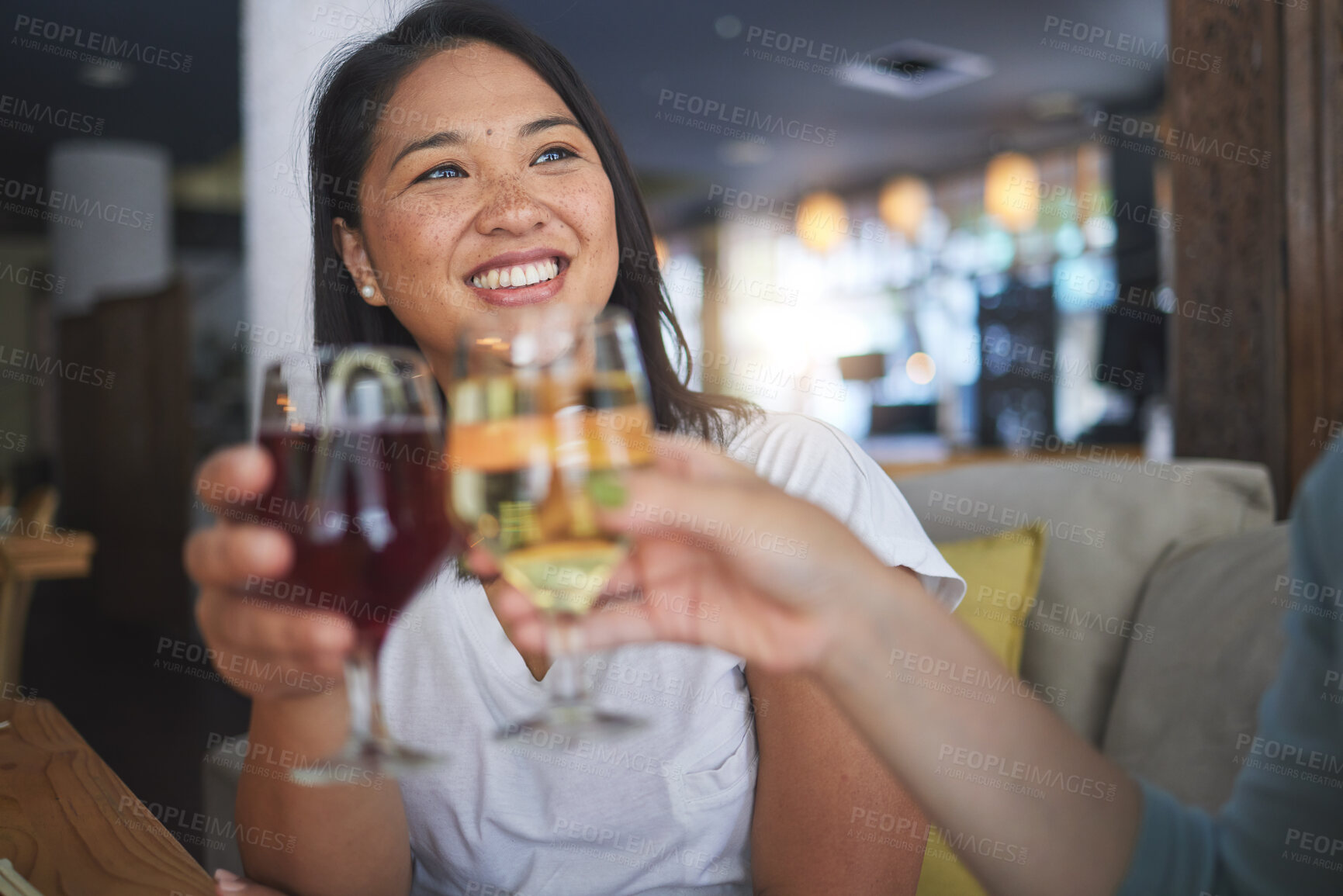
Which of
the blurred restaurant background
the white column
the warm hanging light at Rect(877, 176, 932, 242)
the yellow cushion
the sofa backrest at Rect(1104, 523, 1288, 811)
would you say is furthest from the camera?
the warm hanging light at Rect(877, 176, 932, 242)

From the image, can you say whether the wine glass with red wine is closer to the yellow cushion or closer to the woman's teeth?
the woman's teeth

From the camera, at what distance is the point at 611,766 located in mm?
1052

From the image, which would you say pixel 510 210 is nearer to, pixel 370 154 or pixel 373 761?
pixel 370 154

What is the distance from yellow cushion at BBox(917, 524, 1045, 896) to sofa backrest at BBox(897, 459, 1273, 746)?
5 cm

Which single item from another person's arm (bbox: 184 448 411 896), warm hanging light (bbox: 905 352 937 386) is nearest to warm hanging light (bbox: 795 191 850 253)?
warm hanging light (bbox: 905 352 937 386)

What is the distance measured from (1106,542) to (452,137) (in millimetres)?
1090

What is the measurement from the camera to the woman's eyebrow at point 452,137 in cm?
111

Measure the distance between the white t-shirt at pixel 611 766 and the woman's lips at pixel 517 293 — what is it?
0.95 feet

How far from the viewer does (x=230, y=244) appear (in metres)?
10.1

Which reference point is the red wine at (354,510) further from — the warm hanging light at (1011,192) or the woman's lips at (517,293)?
the warm hanging light at (1011,192)

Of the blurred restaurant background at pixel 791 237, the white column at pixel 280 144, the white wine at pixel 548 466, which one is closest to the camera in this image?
the white wine at pixel 548 466

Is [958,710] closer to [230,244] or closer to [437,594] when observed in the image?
[437,594]

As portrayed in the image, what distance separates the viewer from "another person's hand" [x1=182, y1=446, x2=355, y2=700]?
1.68 feet

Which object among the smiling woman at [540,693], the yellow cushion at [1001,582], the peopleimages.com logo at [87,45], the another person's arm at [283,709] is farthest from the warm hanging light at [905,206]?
the another person's arm at [283,709]
